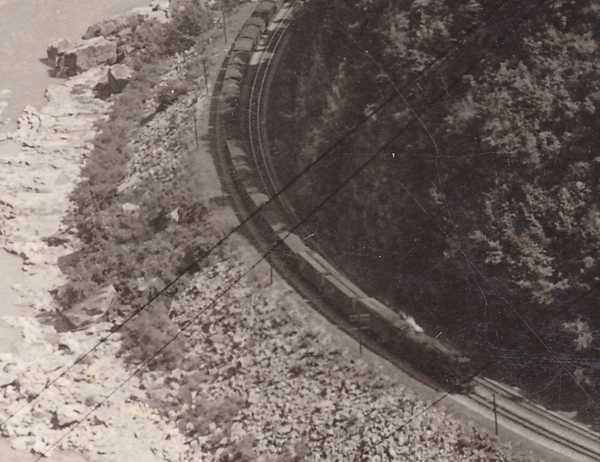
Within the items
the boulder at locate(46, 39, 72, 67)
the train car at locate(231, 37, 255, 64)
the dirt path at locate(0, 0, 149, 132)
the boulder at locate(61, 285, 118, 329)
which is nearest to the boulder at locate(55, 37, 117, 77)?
the boulder at locate(46, 39, 72, 67)

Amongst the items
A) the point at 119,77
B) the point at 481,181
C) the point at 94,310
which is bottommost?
the point at 94,310

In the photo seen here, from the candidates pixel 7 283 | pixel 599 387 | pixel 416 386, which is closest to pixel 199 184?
pixel 7 283

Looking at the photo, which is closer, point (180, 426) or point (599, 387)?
point (599, 387)

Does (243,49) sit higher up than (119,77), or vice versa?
(243,49)

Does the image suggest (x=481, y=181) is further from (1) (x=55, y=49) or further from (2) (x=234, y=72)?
(1) (x=55, y=49)

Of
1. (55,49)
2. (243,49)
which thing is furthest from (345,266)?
(55,49)

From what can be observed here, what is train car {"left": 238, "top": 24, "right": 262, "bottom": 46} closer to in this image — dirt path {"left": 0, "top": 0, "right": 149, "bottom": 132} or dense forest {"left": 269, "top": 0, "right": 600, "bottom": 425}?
dense forest {"left": 269, "top": 0, "right": 600, "bottom": 425}

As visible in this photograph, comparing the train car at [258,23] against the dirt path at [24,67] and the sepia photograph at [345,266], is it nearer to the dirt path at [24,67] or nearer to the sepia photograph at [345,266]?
the sepia photograph at [345,266]

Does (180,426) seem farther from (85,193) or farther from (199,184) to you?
(85,193)
